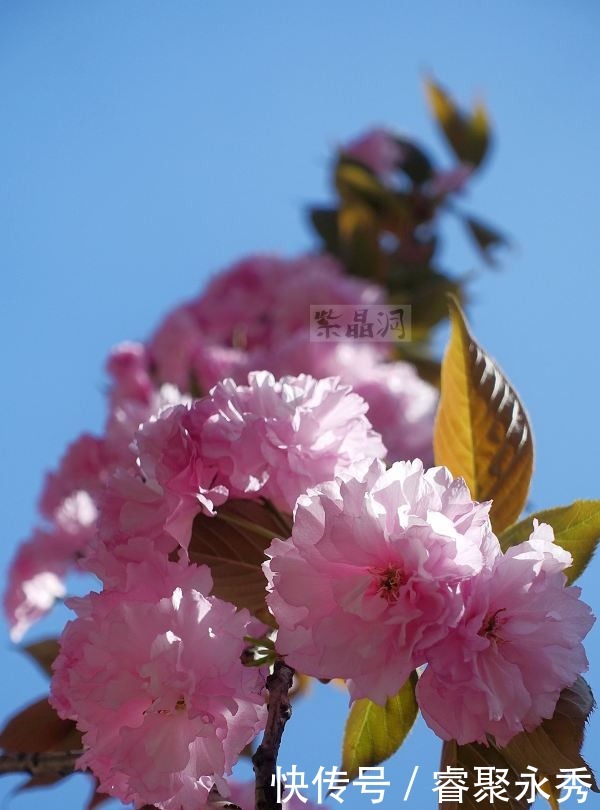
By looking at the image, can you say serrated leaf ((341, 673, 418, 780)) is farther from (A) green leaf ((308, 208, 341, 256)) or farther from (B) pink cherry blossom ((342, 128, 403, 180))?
(B) pink cherry blossom ((342, 128, 403, 180))

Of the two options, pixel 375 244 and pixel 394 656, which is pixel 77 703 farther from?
pixel 375 244

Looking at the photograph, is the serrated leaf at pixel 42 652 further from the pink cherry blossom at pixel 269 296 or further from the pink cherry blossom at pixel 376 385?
the pink cherry blossom at pixel 269 296

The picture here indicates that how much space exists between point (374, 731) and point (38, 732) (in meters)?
0.49

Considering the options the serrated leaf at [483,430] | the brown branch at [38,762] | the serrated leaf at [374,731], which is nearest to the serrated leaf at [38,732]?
the brown branch at [38,762]

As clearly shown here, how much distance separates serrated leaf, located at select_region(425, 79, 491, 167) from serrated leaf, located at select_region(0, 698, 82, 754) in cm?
191

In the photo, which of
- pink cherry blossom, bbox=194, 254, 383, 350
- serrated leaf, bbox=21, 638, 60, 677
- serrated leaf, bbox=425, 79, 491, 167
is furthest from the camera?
serrated leaf, bbox=425, 79, 491, 167

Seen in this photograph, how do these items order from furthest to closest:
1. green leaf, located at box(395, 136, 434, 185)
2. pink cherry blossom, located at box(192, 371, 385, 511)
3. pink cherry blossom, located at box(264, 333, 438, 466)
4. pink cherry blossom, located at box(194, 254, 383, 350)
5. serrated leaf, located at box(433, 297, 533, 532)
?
green leaf, located at box(395, 136, 434, 185) < pink cherry blossom, located at box(194, 254, 383, 350) < pink cherry blossom, located at box(264, 333, 438, 466) < serrated leaf, located at box(433, 297, 533, 532) < pink cherry blossom, located at box(192, 371, 385, 511)

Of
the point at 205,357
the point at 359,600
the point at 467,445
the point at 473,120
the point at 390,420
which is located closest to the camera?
the point at 359,600

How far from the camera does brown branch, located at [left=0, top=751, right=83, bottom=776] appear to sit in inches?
24.6

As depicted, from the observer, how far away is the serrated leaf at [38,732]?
90 centimetres

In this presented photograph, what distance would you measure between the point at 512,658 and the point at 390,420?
0.76m

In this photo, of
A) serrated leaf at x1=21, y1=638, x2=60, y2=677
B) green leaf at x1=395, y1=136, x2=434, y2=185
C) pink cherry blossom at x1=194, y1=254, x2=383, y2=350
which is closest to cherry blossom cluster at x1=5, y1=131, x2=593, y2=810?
serrated leaf at x1=21, y1=638, x2=60, y2=677

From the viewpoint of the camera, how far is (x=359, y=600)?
42 centimetres

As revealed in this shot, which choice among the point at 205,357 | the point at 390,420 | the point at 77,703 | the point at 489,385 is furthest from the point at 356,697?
the point at 205,357
